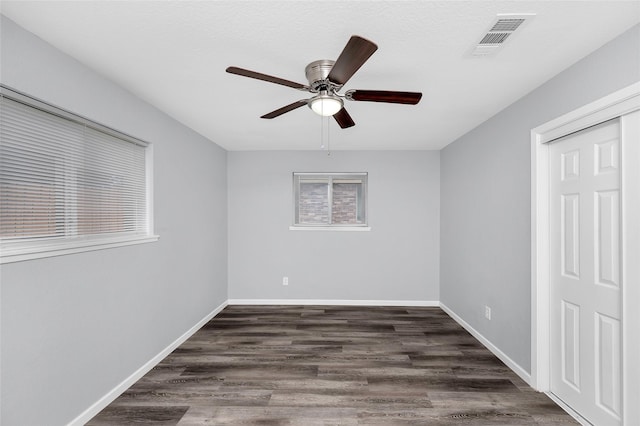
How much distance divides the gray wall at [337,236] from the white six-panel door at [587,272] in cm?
234

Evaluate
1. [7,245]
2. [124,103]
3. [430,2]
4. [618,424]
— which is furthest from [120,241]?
[618,424]

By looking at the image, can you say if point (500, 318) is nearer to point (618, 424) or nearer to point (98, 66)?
point (618, 424)

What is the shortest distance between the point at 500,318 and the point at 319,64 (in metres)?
2.80

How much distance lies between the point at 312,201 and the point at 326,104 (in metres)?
3.01

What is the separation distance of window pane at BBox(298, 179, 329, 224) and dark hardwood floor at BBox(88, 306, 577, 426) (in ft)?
5.47

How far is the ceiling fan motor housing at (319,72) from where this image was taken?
6.21 feet

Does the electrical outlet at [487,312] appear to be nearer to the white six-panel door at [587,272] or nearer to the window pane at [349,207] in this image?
the white six-panel door at [587,272]

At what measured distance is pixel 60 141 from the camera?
1.99 m

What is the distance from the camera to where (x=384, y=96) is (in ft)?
6.37

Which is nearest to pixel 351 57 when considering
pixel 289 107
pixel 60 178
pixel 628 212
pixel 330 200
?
pixel 289 107

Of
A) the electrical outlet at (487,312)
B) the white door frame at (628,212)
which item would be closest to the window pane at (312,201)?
the electrical outlet at (487,312)

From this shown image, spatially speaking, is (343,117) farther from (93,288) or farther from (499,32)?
(93,288)

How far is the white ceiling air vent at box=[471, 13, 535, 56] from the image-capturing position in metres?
1.57

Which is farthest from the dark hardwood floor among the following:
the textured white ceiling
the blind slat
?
the textured white ceiling
